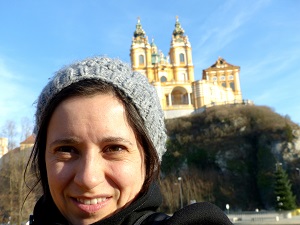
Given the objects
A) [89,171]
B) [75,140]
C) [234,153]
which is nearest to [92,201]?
[89,171]

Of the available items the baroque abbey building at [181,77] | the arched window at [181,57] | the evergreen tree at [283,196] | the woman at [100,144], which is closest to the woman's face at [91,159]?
the woman at [100,144]

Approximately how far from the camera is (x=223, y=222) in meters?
0.99

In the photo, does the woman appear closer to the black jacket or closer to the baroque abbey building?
the black jacket

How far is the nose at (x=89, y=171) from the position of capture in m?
1.11

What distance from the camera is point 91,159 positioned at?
1.13 metres

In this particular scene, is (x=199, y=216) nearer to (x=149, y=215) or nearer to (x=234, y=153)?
(x=149, y=215)

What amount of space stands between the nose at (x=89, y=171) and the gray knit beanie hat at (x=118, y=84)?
0.25 m

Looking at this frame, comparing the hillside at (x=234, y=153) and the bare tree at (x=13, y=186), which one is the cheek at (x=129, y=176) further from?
the hillside at (x=234, y=153)

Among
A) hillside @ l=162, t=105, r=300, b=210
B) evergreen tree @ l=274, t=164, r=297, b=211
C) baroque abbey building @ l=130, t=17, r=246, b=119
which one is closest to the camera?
evergreen tree @ l=274, t=164, r=297, b=211

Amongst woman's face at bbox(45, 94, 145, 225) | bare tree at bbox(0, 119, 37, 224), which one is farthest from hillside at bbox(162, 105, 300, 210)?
woman's face at bbox(45, 94, 145, 225)

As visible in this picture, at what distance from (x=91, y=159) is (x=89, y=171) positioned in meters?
0.04

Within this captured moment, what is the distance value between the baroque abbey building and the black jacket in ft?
154

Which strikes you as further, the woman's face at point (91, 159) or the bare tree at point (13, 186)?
the bare tree at point (13, 186)

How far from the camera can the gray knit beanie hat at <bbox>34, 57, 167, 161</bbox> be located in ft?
4.08
